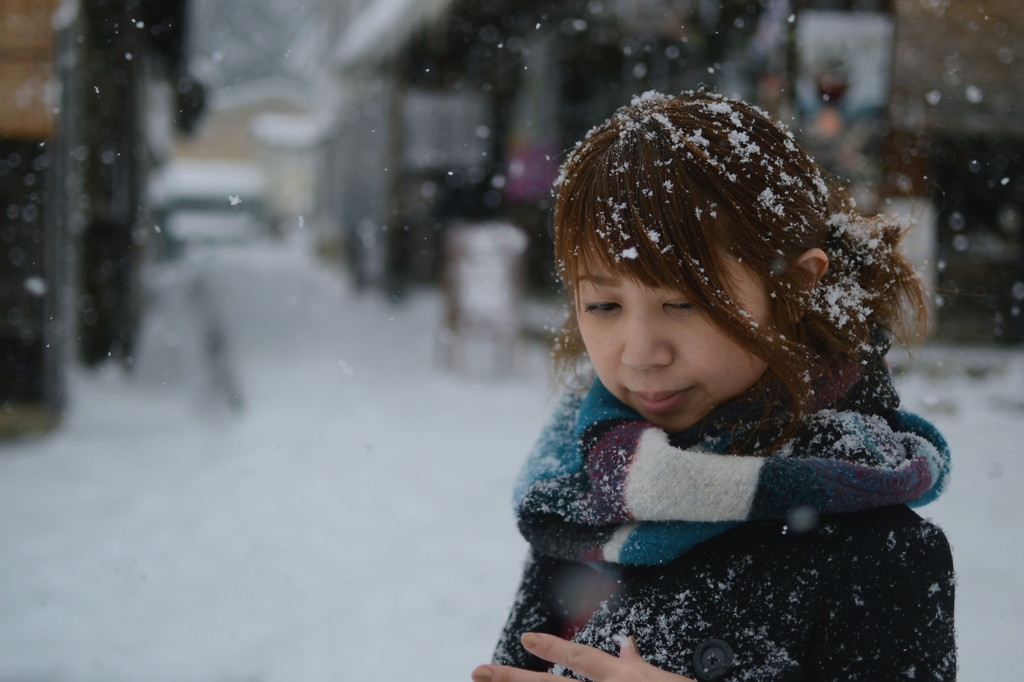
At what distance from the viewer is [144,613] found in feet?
9.08

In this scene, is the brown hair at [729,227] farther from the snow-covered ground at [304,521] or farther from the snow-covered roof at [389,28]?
the snow-covered roof at [389,28]

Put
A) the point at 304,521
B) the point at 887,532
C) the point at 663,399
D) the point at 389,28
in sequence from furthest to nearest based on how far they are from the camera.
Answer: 1. the point at 389,28
2. the point at 304,521
3. the point at 663,399
4. the point at 887,532

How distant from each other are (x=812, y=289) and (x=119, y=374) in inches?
256

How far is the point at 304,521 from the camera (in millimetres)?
3625

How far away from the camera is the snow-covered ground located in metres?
2.52

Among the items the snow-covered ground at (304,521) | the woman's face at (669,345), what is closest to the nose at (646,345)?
the woman's face at (669,345)

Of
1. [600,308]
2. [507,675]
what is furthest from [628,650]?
[600,308]

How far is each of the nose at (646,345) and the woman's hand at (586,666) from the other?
0.33 m

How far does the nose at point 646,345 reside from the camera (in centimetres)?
94

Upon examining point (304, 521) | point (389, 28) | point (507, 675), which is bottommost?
point (304, 521)

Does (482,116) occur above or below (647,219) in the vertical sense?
above

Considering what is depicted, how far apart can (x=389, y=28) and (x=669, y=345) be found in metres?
10.9

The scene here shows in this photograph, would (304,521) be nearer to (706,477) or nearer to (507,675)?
(507,675)

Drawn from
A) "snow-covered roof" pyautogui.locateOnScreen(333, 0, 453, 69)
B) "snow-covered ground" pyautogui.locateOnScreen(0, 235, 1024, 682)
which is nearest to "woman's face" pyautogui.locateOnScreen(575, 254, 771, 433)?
"snow-covered ground" pyautogui.locateOnScreen(0, 235, 1024, 682)
